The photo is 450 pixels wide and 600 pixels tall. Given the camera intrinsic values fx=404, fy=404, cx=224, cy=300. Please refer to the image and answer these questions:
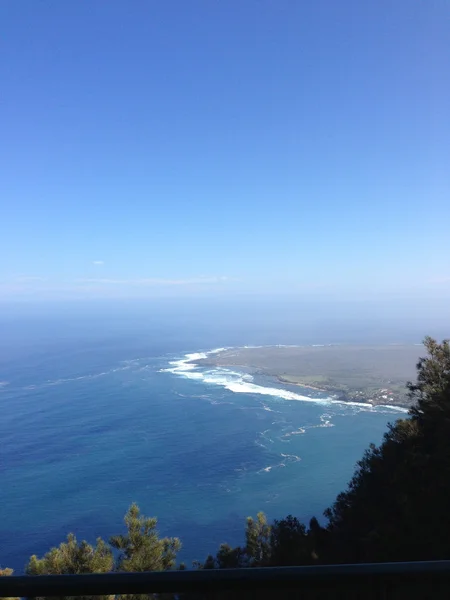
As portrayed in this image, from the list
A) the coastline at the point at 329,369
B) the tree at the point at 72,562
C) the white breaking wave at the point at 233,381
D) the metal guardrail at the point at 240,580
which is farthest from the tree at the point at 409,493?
the coastline at the point at 329,369

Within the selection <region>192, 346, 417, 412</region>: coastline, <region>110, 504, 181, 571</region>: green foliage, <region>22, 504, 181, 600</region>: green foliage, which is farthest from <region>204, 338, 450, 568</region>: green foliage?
<region>192, 346, 417, 412</region>: coastline

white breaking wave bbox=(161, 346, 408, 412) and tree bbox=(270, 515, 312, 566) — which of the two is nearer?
tree bbox=(270, 515, 312, 566)

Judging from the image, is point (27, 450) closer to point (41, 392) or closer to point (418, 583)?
point (41, 392)

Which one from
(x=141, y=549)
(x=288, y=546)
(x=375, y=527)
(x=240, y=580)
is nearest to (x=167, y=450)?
(x=141, y=549)

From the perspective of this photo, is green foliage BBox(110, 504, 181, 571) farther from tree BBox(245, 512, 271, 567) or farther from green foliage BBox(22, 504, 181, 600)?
tree BBox(245, 512, 271, 567)

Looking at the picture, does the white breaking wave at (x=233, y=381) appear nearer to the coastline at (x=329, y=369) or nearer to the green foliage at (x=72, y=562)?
the coastline at (x=329, y=369)

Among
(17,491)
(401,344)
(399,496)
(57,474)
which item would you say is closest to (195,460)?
(57,474)
